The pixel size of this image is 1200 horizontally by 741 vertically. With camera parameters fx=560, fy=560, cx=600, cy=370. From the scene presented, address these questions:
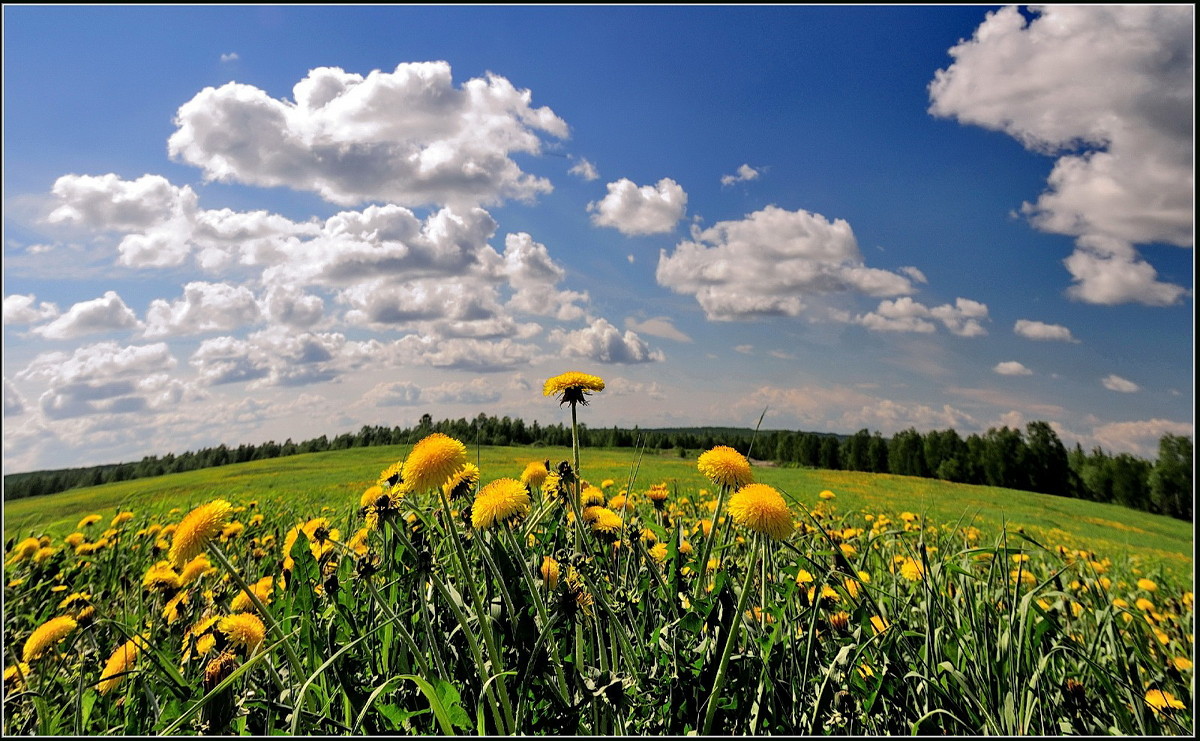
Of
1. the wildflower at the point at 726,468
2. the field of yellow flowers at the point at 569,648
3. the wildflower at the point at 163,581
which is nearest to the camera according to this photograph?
the field of yellow flowers at the point at 569,648

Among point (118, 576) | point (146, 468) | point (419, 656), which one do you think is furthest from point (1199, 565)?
point (146, 468)

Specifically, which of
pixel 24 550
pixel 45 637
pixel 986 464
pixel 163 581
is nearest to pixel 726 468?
pixel 163 581

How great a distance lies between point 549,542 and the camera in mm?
2279

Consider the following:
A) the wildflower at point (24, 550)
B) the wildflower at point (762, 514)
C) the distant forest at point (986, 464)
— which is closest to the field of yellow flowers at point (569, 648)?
the wildflower at point (762, 514)

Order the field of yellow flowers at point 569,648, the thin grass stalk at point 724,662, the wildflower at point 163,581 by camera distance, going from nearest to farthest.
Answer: the thin grass stalk at point 724,662, the field of yellow flowers at point 569,648, the wildflower at point 163,581

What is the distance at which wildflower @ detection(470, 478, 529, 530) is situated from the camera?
1.66 meters

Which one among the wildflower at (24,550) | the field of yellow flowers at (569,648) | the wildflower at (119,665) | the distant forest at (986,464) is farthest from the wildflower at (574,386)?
the distant forest at (986,464)

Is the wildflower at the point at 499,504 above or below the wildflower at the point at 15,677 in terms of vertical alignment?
above

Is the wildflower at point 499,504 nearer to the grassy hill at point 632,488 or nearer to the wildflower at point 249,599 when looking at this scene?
the grassy hill at point 632,488

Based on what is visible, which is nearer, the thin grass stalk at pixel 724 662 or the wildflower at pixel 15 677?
the thin grass stalk at pixel 724 662

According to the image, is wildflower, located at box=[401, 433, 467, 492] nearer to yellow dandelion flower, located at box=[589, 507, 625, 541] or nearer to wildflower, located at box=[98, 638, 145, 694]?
yellow dandelion flower, located at box=[589, 507, 625, 541]

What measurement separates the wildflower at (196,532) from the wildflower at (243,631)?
34 cm

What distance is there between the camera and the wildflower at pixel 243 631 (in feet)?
5.98

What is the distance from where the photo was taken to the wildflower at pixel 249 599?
7.50 feet
